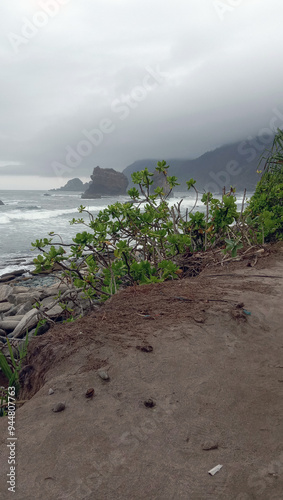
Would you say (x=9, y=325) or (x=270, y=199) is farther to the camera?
(x=270, y=199)

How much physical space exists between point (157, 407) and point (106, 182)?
8466 cm

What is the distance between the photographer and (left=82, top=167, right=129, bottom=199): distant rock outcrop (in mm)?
84125

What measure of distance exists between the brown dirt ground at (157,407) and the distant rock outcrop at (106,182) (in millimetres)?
82850

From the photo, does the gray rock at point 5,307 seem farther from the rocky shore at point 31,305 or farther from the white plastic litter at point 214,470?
the white plastic litter at point 214,470

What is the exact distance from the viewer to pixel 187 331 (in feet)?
8.03

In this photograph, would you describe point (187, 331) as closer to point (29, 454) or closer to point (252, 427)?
point (252, 427)

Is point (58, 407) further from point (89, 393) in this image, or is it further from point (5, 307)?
point (5, 307)

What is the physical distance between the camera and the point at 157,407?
5.89ft

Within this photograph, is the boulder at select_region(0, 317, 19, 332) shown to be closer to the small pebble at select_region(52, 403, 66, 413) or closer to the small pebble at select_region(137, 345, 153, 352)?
the small pebble at select_region(137, 345, 153, 352)

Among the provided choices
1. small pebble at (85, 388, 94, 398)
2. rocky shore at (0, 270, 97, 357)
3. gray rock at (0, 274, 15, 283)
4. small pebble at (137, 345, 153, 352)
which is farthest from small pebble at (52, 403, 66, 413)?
gray rock at (0, 274, 15, 283)

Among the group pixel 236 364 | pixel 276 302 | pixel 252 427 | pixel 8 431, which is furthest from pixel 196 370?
pixel 276 302

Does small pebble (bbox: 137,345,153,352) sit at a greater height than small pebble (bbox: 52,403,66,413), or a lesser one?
greater

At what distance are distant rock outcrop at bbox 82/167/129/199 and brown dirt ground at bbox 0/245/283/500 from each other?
82850mm

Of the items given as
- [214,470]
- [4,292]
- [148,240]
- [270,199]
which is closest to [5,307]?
[4,292]
